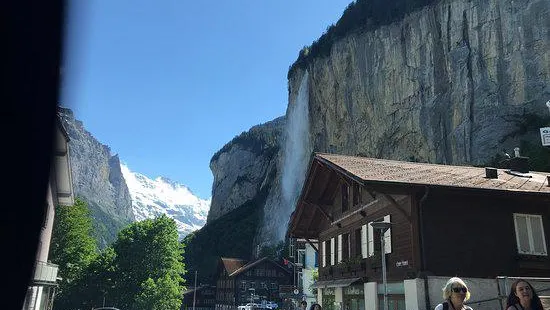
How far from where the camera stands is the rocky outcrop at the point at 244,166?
447ft

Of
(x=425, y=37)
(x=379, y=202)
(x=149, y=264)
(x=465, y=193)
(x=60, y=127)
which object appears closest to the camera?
(x=465, y=193)

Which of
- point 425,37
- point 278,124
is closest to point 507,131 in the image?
point 425,37

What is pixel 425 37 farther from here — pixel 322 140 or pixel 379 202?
pixel 379 202

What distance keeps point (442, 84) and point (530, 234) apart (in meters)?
45.9

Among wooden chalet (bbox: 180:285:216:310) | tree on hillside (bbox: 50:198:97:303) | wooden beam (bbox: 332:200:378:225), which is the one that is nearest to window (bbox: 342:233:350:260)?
wooden beam (bbox: 332:200:378:225)

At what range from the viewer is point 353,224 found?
2116cm

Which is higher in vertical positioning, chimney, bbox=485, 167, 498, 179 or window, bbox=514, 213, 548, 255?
chimney, bbox=485, 167, 498, 179

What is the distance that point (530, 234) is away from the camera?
16.4 m

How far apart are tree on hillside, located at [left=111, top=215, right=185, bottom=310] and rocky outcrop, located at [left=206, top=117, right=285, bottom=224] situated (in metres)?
75.9

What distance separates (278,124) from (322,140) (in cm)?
6161

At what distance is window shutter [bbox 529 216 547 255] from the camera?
16234mm

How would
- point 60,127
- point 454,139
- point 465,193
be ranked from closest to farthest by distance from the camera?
point 465,193, point 60,127, point 454,139

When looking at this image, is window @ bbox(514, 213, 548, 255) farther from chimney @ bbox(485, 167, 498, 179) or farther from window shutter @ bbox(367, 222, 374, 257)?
window shutter @ bbox(367, 222, 374, 257)

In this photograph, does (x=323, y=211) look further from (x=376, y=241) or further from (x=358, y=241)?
(x=376, y=241)
